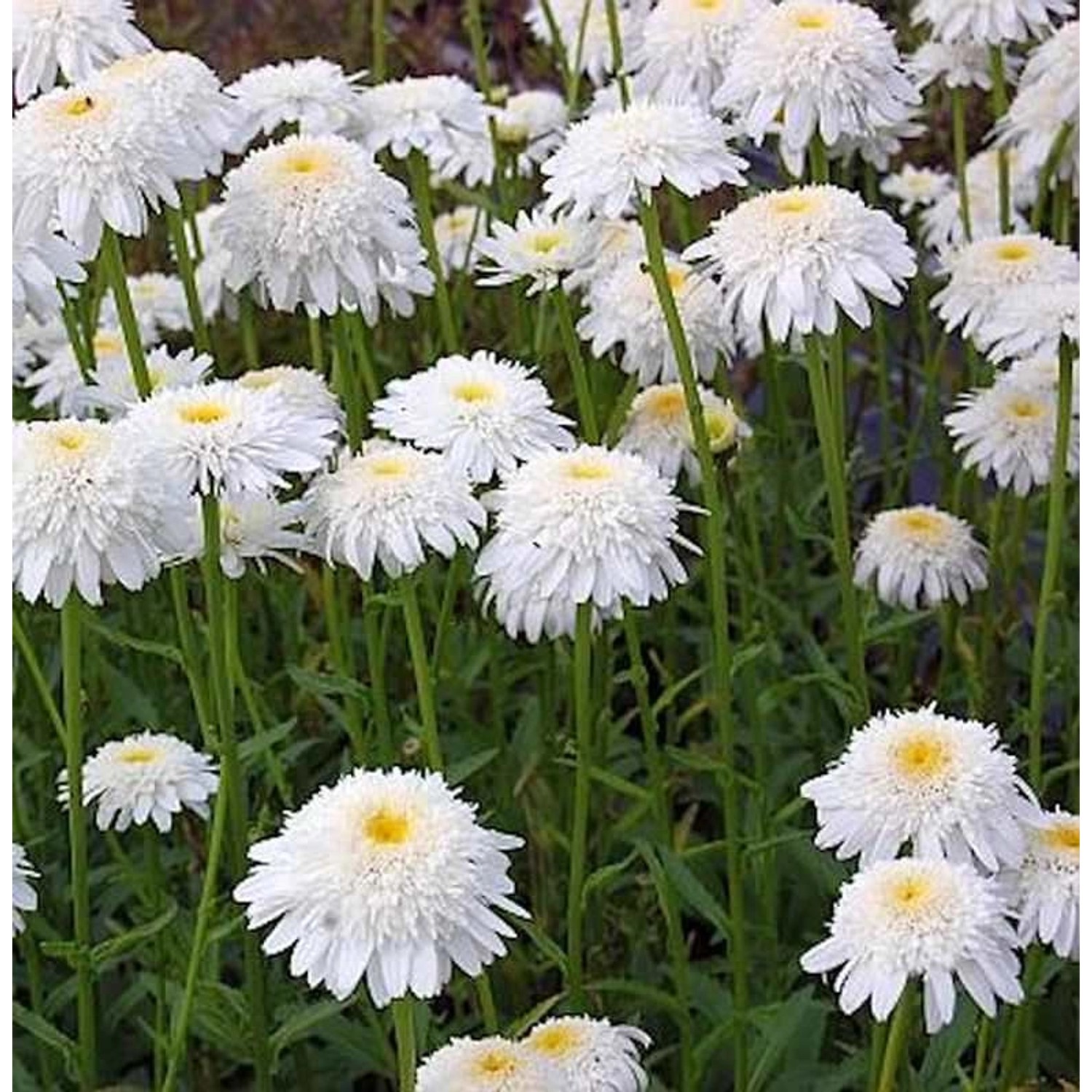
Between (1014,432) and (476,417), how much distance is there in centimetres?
71

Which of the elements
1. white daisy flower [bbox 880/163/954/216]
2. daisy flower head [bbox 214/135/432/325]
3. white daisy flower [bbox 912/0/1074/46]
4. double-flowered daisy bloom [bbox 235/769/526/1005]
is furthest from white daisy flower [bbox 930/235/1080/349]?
double-flowered daisy bloom [bbox 235/769/526/1005]

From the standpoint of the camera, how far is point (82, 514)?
154 cm

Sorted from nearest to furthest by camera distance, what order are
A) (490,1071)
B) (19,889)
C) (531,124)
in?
(490,1071), (19,889), (531,124)

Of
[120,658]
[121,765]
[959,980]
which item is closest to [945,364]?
[120,658]

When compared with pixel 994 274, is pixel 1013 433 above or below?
below

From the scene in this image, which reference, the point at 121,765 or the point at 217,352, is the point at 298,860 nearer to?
the point at 121,765

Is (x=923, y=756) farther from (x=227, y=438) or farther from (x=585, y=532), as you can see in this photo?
(x=227, y=438)

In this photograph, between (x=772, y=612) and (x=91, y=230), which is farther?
(x=772, y=612)

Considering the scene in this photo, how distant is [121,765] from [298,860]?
57 centimetres

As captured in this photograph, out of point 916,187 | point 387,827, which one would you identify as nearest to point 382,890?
point 387,827

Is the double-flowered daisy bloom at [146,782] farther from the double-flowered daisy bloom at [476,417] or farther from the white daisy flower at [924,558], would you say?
the white daisy flower at [924,558]

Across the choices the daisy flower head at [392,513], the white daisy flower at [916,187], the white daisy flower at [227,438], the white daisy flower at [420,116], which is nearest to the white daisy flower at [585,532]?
the daisy flower head at [392,513]

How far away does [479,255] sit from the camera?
2.68 m

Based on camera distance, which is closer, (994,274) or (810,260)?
(810,260)
